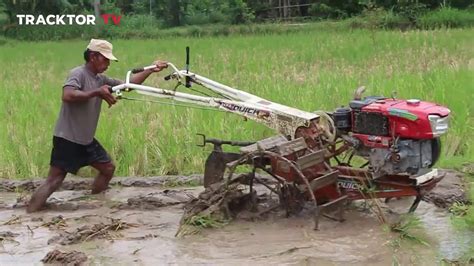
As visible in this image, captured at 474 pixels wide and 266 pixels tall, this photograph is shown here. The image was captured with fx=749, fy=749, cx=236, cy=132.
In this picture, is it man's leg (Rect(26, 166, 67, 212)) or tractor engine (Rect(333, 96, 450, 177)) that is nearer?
tractor engine (Rect(333, 96, 450, 177))

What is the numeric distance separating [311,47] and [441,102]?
10.2 metres

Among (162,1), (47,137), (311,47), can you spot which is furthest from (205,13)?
(47,137)

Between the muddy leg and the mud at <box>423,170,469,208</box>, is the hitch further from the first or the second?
the mud at <box>423,170,469,208</box>

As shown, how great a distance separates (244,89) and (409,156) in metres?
5.77

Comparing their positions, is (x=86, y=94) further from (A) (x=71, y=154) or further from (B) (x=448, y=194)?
(B) (x=448, y=194)

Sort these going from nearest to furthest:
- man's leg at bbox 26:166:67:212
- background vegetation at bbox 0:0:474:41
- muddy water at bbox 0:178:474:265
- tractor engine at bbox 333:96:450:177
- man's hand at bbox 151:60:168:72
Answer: muddy water at bbox 0:178:474:265 → tractor engine at bbox 333:96:450:177 → man's hand at bbox 151:60:168:72 → man's leg at bbox 26:166:67:212 → background vegetation at bbox 0:0:474:41

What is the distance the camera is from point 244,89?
426 inches

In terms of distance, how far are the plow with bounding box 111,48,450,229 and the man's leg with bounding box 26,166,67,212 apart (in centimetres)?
136

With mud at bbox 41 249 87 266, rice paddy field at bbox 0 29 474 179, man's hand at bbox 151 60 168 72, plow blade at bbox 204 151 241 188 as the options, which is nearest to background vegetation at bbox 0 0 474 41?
rice paddy field at bbox 0 29 474 179

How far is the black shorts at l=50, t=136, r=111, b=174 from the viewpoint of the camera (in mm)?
6457

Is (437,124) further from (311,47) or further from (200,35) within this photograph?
(200,35)

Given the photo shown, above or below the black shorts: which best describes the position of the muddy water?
below

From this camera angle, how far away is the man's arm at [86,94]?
606 cm

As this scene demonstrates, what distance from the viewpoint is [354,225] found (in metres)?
5.52
